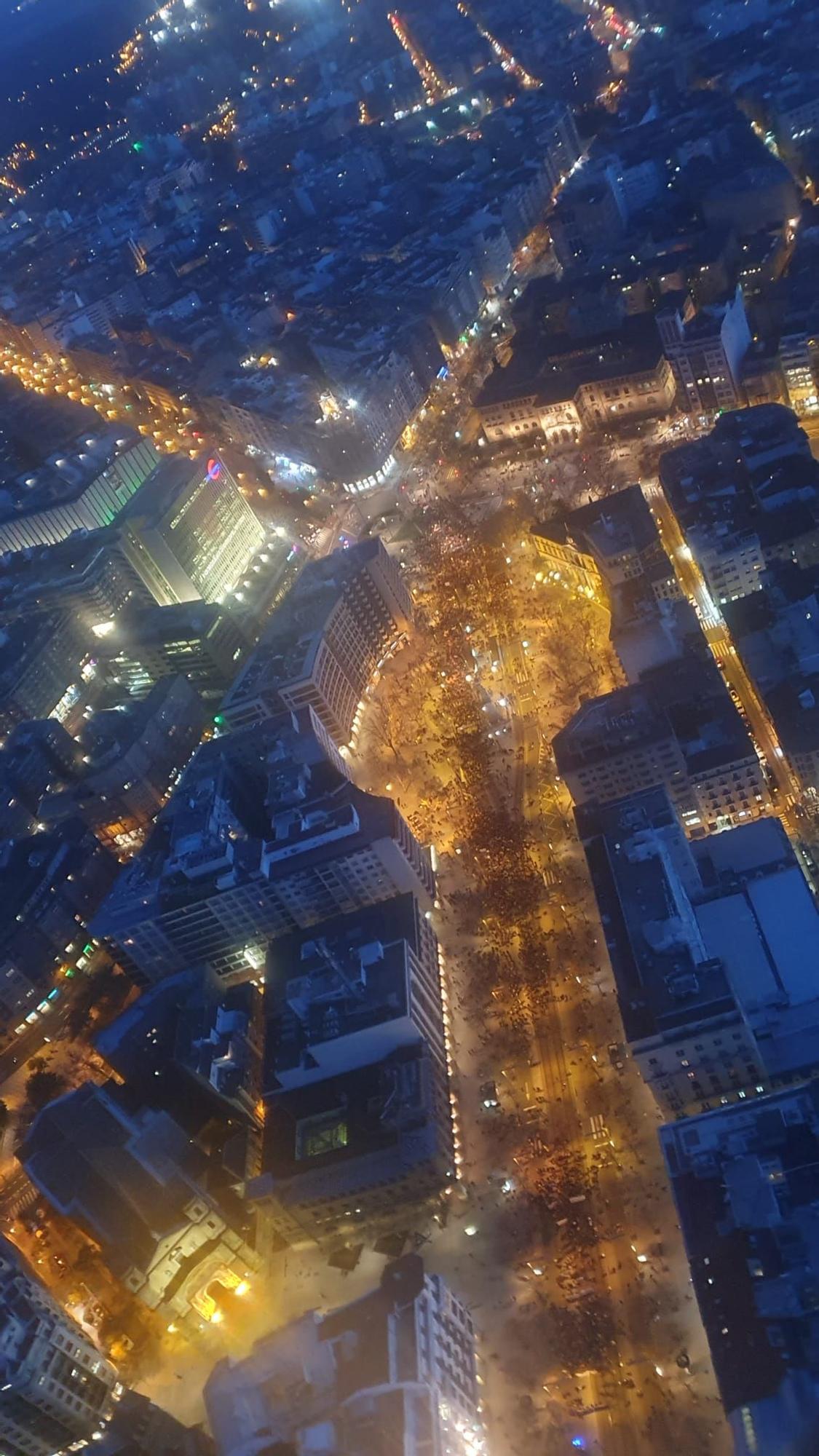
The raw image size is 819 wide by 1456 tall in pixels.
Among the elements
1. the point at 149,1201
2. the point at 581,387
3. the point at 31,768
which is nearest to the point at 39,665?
the point at 31,768

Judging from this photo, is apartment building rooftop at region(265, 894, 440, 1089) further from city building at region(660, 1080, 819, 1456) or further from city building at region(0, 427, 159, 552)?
city building at region(0, 427, 159, 552)

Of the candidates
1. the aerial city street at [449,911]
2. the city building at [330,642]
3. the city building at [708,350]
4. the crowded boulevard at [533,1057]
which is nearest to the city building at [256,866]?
the aerial city street at [449,911]

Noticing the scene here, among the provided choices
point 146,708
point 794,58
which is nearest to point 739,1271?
point 146,708

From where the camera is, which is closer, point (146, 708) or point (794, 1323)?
point (794, 1323)

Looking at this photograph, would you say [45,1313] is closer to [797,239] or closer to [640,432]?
[640,432]

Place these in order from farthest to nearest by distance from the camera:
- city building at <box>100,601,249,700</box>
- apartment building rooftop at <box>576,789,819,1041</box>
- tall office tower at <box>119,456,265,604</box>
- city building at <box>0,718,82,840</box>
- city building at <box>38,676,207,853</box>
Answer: tall office tower at <box>119,456,265,604</box>
city building at <box>100,601,249,700</box>
city building at <box>0,718,82,840</box>
city building at <box>38,676,207,853</box>
apartment building rooftop at <box>576,789,819,1041</box>

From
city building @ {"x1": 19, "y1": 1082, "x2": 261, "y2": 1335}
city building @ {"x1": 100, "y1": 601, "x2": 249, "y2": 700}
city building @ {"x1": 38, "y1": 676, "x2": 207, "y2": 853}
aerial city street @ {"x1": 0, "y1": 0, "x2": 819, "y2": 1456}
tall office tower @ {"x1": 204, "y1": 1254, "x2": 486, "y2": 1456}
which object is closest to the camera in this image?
tall office tower @ {"x1": 204, "y1": 1254, "x2": 486, "y2": 1456}

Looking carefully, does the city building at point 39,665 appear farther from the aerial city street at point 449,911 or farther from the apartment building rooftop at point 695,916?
the apartment building rooftop at point 695,916

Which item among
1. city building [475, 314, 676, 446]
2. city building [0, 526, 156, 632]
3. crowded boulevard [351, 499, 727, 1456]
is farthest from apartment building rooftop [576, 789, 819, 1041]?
city building [0, 526, 156, 632]
